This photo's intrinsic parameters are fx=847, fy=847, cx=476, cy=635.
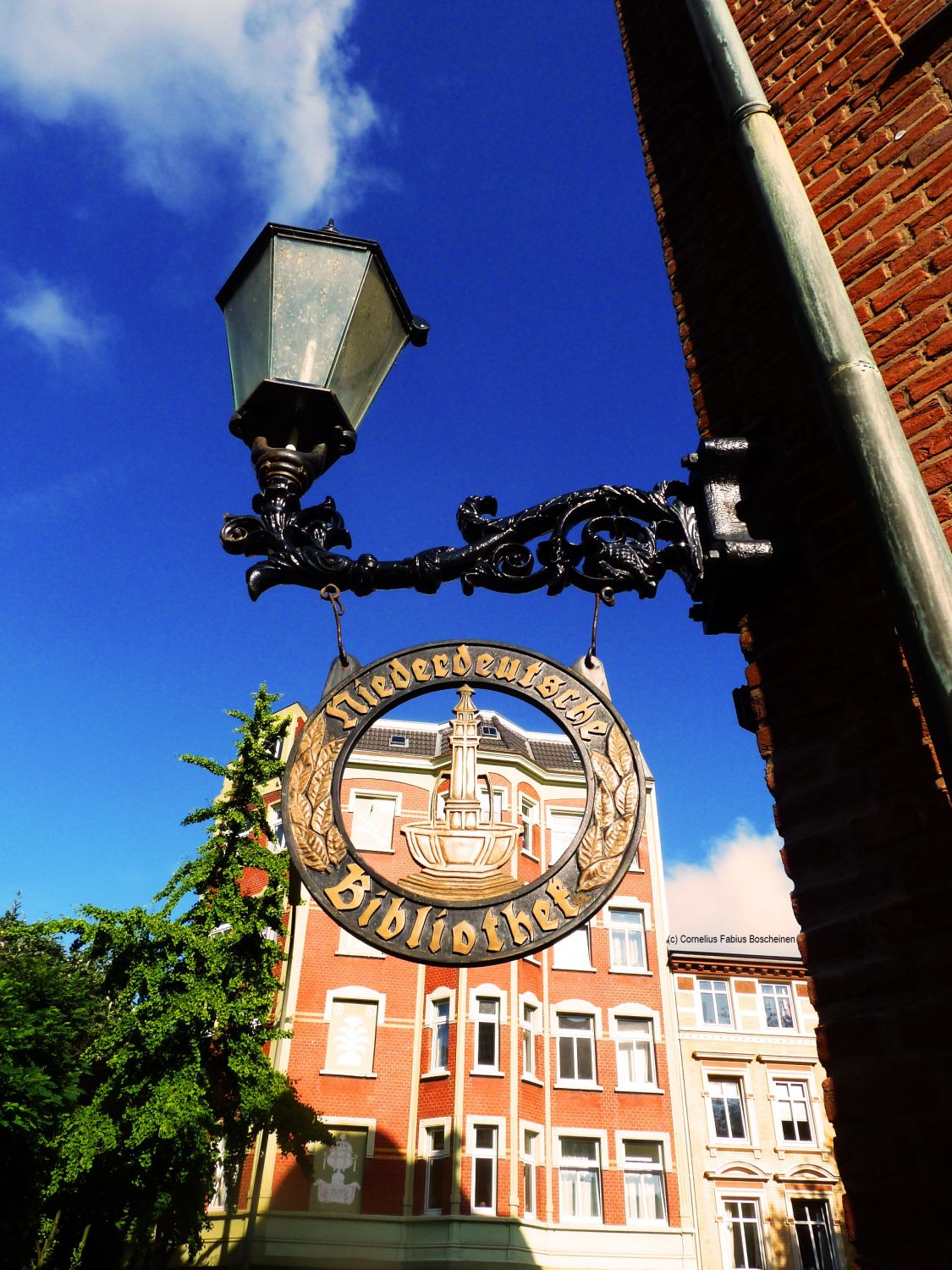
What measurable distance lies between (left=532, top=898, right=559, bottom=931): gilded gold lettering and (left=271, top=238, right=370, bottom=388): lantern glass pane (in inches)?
78.4

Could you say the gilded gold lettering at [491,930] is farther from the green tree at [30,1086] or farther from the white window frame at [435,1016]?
the white window frame at [435,1016]

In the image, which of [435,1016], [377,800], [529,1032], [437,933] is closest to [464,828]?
[437,933]

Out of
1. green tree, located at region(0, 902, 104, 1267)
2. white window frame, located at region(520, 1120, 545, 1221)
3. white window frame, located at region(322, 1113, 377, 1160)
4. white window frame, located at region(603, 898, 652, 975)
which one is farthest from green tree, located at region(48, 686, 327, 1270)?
white window frame, located at region(603, 898, 652, 975)

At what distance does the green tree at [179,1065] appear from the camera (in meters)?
13.8

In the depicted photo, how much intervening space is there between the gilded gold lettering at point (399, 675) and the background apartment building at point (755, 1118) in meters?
26.3

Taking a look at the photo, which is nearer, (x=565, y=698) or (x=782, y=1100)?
(x=565, y=698)

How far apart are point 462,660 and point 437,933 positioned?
91 cm

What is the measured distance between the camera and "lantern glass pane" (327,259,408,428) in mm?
3248

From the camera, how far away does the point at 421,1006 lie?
23.7 meters

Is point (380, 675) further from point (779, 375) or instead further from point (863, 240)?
point (863, 240)

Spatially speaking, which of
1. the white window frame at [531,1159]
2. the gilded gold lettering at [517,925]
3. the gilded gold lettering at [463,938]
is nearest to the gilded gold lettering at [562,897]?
the gilded gold lettering at [517,925]

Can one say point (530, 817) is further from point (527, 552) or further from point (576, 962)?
point (527, 552)

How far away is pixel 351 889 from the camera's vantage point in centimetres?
250

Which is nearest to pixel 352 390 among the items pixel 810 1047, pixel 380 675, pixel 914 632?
pixel 380 675
